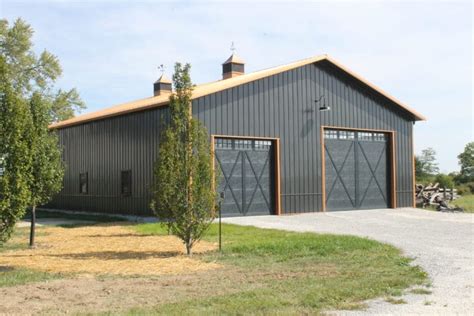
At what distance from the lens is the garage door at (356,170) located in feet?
77.1

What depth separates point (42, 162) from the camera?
1414 centimetres

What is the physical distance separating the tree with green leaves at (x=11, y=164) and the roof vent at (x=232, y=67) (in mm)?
17694

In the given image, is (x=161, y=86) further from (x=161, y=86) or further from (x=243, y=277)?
(x=243, y=277)

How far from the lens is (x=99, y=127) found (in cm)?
2412

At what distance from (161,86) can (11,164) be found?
74.9 feet

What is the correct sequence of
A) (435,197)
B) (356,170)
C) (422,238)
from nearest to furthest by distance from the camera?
(422,238) < (356,170) < (435,197)

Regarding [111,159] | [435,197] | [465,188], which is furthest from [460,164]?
[111,159]

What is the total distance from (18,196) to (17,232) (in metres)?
8.09

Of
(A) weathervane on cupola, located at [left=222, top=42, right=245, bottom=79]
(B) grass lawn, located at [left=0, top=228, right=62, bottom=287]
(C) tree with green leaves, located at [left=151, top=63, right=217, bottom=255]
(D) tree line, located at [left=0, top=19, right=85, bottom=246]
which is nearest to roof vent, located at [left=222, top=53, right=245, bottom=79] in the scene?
(A) weathervane on cupola, located at [left=222, top=42, right=245, bottom=79]

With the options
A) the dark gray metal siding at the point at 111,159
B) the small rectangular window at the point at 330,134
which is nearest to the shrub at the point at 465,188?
the small rectangular window at the point at 330,134

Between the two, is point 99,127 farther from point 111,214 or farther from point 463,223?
point 463,223

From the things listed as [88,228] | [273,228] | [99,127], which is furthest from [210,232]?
[99,127]

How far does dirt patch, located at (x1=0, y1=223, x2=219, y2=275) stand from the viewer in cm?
1042

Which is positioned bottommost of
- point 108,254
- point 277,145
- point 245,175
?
point 108,254
